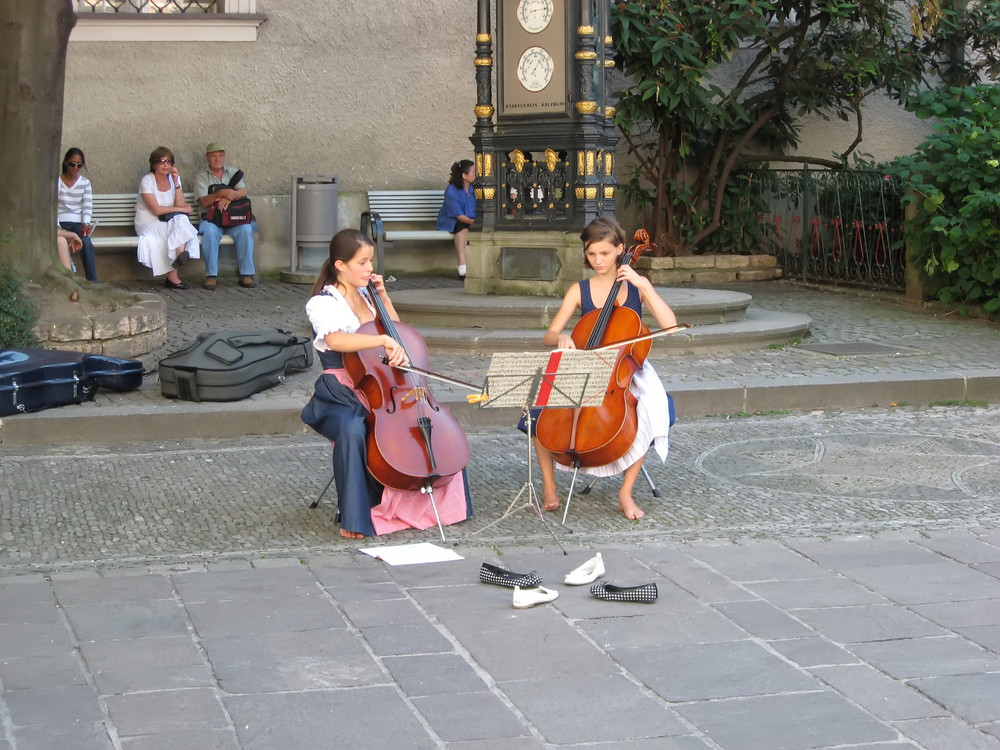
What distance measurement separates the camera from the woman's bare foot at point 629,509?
583 centimetres

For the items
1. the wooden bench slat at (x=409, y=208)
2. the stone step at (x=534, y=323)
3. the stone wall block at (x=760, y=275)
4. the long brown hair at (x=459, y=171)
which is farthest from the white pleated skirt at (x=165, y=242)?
the stone wall block at (x=760, y=275)

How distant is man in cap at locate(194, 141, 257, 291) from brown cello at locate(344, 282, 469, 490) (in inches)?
314

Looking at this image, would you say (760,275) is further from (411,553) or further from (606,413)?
(411,553)

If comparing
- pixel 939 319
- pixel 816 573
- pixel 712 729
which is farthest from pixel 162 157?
pixel 712 729

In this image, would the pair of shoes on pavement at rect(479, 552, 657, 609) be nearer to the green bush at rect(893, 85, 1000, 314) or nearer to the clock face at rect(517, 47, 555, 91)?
the clock face at rect(517, 47, 555, 91)

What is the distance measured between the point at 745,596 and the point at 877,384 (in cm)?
399

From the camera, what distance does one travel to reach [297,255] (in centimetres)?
1393

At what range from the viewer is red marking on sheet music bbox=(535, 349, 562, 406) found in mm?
5270

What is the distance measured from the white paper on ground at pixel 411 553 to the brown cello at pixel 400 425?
0.81ft

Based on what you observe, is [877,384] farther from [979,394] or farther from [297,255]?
[297,255]

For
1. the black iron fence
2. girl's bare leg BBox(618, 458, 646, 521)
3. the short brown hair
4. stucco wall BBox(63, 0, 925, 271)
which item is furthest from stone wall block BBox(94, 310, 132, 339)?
the black iron fence

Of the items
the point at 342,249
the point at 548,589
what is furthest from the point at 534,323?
the point at 548,589

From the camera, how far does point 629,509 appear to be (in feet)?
19.2

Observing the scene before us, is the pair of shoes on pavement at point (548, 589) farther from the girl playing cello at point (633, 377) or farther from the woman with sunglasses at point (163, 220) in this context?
the woman with sunglasses at point (163, 220)
